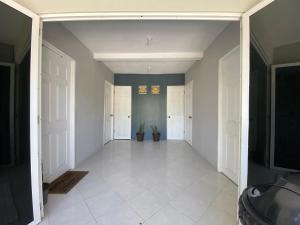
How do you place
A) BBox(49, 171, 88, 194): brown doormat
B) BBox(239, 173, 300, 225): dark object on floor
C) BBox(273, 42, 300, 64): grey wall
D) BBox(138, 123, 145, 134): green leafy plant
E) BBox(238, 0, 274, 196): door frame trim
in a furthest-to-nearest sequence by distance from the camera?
BBox(138, 123, 145, 134): green leafy plant
BBox(49, 171, 88, 194): brown doormat
BBox(238, 0, 274, 196): door frame trim
BBox(273, 42, 300, 64): grey wall
BBox(239, 173, 300, 225): dark object on floor

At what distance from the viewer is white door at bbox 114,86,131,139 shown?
6414 millimetres

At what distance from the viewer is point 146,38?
3244 millimetres

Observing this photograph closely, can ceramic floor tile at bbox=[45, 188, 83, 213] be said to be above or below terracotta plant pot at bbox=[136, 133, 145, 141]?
below

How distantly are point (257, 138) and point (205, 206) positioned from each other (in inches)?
40.8

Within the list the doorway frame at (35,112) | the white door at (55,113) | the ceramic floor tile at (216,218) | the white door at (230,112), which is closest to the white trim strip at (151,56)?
the white door at (230,112)

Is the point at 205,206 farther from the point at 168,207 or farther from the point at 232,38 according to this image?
the point at 232,38

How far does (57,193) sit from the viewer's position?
2277 millimetres

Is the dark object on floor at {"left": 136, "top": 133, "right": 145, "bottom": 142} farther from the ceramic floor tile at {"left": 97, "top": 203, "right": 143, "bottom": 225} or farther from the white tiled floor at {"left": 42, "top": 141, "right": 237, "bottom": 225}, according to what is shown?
the ceramic floor tile at {"left": 97, "top": 203, "right": 143, "bottom": 225}

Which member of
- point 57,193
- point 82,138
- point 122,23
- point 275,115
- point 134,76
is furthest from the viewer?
point 134,76

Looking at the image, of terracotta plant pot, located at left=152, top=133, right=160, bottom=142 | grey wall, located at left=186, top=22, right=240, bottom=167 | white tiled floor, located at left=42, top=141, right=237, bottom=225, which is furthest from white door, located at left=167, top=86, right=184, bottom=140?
white tiled floor, located at left=42, top=141, right=237, bottom=225

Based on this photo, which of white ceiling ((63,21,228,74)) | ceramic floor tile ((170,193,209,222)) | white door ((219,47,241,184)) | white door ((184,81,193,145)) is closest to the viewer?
ceramic floor tile ((170,193,209,222))

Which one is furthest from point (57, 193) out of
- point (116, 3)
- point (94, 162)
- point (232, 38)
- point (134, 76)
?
point (134, 76)

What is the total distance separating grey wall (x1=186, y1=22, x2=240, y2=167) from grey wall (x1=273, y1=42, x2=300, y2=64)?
1.36 metres

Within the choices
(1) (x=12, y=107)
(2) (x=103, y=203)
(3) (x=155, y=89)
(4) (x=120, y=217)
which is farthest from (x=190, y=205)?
(3) (x=155, y=89)
